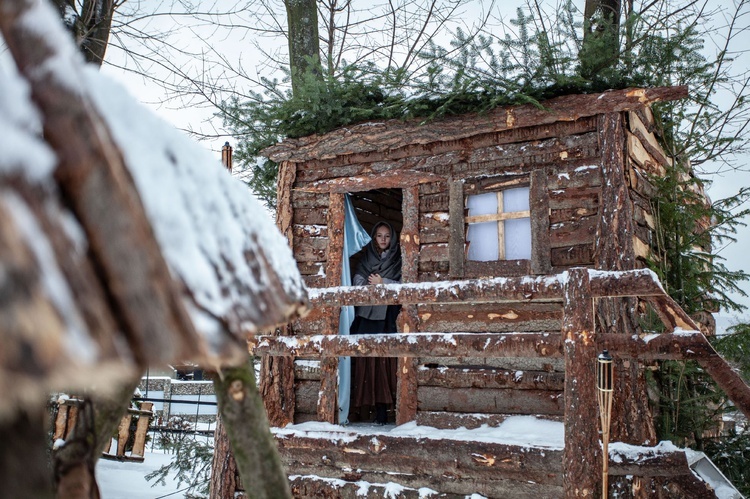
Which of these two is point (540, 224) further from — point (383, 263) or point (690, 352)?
point (690, 352)

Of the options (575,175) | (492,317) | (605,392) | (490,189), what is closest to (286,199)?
(490,189)

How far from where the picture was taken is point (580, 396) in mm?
3898

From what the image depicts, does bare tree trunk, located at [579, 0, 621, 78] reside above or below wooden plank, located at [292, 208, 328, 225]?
above

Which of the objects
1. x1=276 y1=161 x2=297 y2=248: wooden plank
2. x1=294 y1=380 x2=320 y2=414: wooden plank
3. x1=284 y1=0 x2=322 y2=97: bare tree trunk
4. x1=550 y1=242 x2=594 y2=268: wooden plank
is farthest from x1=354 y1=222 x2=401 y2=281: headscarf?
x1=284 y1=0 x2=322 y2=97: bare tree trunk

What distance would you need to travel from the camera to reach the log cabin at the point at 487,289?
4.44 metres

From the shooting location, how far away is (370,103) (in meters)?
7.56

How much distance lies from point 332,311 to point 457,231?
5.87 feet

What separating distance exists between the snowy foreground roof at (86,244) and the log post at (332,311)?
6.08 meters

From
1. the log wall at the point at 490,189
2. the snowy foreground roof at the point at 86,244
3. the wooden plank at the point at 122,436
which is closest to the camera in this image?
the snowy foreground roof at the point at 86,244

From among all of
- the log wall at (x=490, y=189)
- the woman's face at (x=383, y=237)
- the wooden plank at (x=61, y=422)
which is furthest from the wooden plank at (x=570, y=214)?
the wooden plank at (x=61, y=422)

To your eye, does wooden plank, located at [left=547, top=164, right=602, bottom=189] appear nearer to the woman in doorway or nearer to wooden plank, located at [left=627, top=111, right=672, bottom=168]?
wooden plank, located at [left=627, top=111, right=672, bottom=168]

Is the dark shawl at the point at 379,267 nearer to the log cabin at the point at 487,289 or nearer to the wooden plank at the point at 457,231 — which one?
the log cabin at the point at 487,289

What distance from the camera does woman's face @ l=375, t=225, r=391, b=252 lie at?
8.34m

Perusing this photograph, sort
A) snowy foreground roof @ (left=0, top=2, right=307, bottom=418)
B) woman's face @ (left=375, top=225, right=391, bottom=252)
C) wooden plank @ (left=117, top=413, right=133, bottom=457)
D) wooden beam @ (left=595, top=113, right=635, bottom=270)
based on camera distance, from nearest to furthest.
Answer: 1. snowy foreground roof @ (left=0, top=2, right=307, bottom=418)
2. wooden beam @ (left=595, top=113, right=635, bottom=270)
3. woman's face @ (left=375, top=225, right=391, bottom=252)
4. wooden plank @ (left=117, top=413, right=133, bottom=457)
